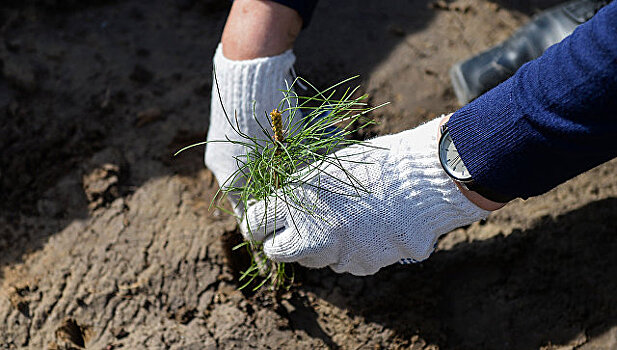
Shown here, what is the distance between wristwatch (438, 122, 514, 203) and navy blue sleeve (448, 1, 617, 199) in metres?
0.02

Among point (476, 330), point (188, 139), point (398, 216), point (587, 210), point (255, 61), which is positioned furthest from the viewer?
point (188, 139)

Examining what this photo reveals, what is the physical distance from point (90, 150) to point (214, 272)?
692mm

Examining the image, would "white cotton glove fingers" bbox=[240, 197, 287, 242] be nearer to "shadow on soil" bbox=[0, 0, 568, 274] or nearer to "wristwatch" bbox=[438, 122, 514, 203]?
"wristwatch" bbox=[438, 122, 514, 203]

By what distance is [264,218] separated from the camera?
126 centimetres

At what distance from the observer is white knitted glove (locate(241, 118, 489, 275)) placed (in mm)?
1230

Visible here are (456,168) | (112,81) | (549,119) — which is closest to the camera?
(549,119)

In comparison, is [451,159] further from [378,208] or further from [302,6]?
[302,6]

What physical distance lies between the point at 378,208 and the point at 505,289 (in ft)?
2.07

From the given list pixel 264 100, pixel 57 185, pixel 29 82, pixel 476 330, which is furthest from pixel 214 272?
pixel 29 82

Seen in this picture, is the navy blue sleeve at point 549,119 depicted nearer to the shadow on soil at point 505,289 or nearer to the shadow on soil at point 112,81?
the shadow on soil at point 505,289

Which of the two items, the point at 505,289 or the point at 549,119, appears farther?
the point at 505,289

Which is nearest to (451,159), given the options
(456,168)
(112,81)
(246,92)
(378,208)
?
(456,168)

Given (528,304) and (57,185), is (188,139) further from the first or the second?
(528,304)

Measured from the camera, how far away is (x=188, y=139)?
6.31 ft
